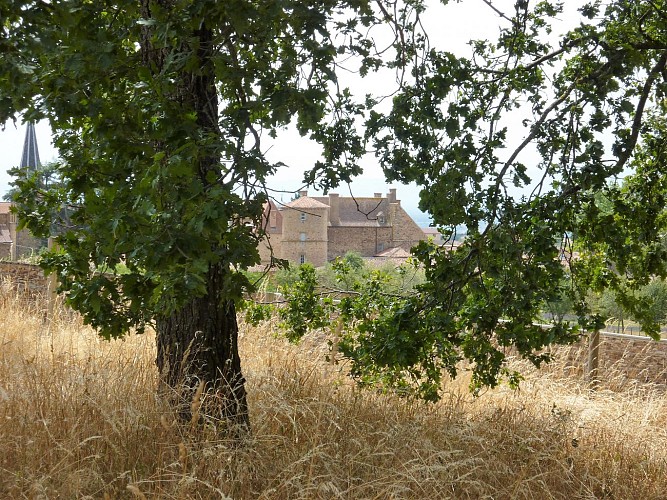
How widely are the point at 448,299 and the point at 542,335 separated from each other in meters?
0.58

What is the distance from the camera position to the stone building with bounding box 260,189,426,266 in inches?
1959

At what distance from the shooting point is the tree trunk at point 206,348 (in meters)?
4.35

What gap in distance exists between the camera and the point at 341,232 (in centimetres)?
5241

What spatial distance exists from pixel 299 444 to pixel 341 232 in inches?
Answer: 1898

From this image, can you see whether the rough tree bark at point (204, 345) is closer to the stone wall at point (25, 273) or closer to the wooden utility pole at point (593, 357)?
the wooden utility pole at point (593, 357)

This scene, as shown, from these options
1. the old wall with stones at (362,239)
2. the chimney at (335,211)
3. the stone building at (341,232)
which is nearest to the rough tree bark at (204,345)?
the stone building at (341,232)

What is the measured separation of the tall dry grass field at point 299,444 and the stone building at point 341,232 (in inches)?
1703

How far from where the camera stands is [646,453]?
16.9ft

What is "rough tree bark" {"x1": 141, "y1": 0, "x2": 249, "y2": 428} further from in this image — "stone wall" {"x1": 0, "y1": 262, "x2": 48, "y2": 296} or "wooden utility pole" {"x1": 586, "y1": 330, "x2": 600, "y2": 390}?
"stone wall" {"x1": 0, "y1": 262, "x2": 48, "y2": 296}

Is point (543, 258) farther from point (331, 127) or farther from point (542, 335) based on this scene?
point (331, 127)

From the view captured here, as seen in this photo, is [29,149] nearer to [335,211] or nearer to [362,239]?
[335,211]

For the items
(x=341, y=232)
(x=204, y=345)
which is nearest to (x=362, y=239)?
(x=341, y=232)

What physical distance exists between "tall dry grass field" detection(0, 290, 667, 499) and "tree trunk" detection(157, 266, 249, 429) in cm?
18

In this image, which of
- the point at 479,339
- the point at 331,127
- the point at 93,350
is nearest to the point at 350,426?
the point at 479,339
